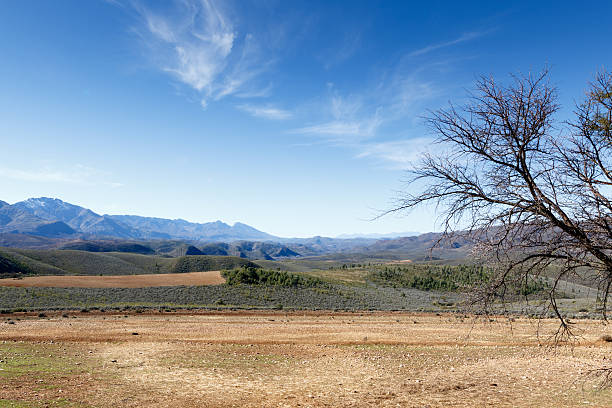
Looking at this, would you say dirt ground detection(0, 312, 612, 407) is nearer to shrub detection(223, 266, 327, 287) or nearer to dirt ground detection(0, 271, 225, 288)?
dirt ground detection(0, 271, 225, 288)

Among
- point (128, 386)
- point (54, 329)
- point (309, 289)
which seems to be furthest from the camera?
point (309, 289)

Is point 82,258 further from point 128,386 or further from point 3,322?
point 128,386

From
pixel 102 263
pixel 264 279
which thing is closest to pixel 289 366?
pixel 264 279

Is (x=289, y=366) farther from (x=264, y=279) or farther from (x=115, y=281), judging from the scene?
(x=115, y=281)

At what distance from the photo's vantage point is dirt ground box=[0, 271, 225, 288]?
51.9 metres

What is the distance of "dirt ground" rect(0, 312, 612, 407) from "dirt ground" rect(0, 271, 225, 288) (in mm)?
27519

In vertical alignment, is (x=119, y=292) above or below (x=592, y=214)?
below

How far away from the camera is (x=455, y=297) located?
59.3 m

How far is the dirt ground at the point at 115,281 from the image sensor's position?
5194 cm

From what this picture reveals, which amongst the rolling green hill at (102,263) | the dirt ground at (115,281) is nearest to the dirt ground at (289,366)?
the dirt ground at (115,281)

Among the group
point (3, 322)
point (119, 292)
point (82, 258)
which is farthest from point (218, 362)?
point (82, 258)

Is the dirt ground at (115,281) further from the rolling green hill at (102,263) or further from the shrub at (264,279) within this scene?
the rolling green hill at (102,263)

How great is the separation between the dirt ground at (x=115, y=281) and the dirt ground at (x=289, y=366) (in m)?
27.5

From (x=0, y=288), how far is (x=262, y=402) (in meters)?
48.3
